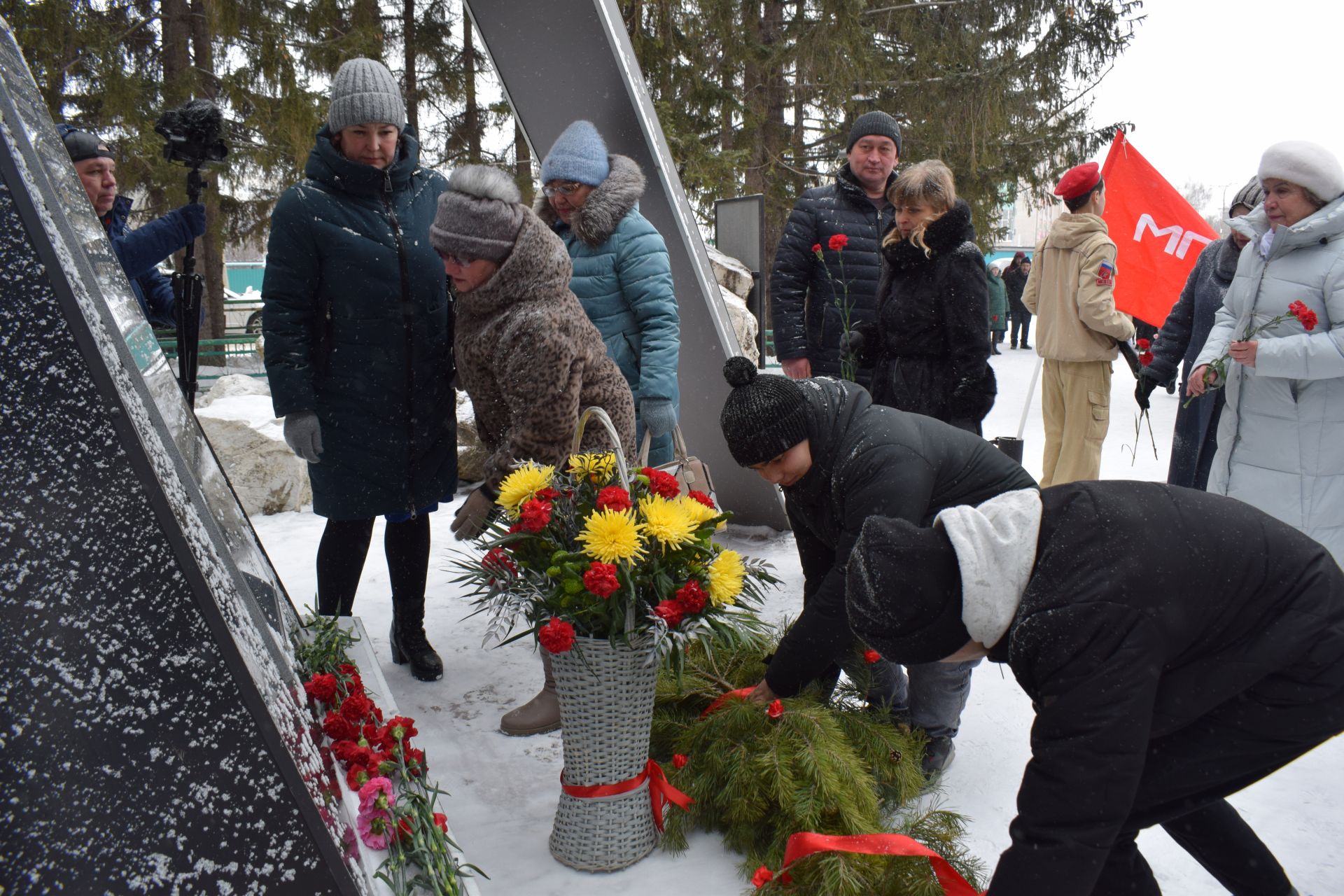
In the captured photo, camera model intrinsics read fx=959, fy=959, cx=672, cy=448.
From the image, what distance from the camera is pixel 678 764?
2.40 meters

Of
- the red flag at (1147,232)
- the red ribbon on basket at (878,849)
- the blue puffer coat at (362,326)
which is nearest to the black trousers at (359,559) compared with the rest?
the blue puffer coat at (362,326)

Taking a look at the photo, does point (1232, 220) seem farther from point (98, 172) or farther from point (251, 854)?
point (98, 172)

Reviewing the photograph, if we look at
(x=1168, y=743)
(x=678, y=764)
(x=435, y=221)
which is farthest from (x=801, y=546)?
(x=435, y=221)

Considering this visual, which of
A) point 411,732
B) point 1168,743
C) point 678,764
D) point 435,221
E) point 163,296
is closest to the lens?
point 1168,743

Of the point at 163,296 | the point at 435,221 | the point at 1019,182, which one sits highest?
the point at 1019,182

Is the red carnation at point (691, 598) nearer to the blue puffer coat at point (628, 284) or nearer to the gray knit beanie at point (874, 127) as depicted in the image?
the blue puffer coat at point (628, 284)

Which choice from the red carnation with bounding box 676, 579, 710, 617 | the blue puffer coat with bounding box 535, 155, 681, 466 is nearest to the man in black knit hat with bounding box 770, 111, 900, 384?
the blue puffer coat with bounding box 535, 155, 681, 466

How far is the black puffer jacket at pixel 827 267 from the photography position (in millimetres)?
4102

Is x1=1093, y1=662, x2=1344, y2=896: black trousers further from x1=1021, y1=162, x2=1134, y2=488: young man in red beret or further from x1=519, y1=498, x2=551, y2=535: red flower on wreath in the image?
x1=1021, y1=162, x2=1134, y2=488: young man in red beret

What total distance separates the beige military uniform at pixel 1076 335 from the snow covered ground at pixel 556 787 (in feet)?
5.48

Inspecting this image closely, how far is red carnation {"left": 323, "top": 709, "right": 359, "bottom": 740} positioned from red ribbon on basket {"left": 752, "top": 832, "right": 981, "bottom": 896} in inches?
36.1

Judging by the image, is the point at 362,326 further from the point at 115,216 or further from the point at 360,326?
the point at 115,216

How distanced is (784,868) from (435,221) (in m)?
1.92

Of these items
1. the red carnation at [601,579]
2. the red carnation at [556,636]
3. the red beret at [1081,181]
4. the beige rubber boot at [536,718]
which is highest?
the red beret at [1081,181]
